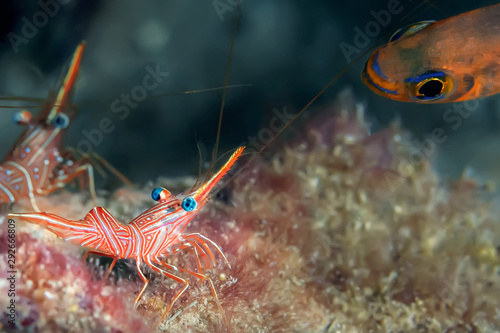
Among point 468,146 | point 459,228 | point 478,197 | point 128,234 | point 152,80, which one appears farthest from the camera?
point 152,80

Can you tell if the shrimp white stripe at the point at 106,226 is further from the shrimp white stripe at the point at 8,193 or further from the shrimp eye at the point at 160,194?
the shrimp white stripe at the point at 8,193

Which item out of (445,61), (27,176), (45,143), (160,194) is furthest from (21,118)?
(445,61)

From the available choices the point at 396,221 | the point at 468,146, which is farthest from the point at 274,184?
the point at 468,146

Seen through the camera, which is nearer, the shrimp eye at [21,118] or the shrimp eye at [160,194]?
the shrimp eye at [160,194]

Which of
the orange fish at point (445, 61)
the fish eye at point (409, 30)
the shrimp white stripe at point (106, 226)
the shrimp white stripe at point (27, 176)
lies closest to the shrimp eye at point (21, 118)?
the shrimp white stripe at point (27, 176)

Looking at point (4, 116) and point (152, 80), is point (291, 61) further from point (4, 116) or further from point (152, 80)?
point (4, 116)

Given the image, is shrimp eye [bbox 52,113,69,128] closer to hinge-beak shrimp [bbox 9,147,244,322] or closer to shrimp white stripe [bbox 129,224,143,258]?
hinge-beak shrimp [bbox 9,147,244,322]
